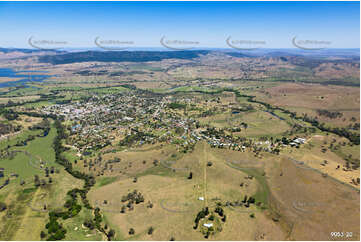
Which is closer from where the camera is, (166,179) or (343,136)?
(166,179)

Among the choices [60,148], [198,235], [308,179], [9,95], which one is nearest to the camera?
[198,235]

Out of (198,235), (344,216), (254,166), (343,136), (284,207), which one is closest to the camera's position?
(198,235)

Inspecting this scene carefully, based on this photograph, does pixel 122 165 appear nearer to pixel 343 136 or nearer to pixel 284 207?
pixel 284 207

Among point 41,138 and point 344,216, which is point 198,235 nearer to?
point 344,216

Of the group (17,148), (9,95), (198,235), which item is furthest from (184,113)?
(9,95)

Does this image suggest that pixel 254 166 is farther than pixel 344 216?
Yes

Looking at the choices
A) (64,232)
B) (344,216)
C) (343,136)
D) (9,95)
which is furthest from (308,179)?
(9,95)

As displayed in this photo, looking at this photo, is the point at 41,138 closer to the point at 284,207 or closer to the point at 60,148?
the point at 60,148

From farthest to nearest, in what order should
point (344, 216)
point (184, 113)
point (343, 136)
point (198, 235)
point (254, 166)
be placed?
point (184, 113)
point (343, 136)
point (254, 166)
point (344, 216)
point (198, 235)

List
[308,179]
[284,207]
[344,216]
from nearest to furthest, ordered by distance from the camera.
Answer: [344,216] < [284,207] < [308,179]
